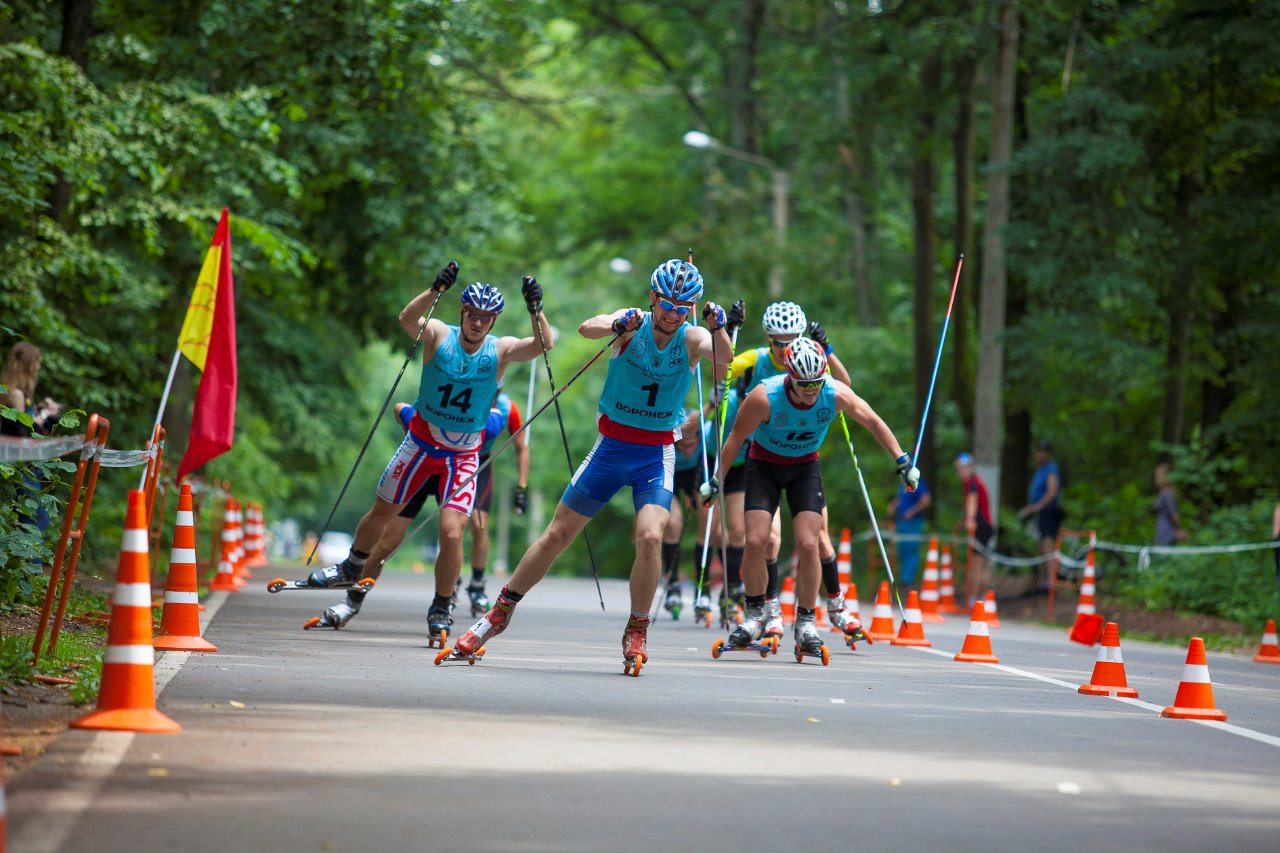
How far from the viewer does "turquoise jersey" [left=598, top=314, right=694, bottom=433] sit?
36.9 feet

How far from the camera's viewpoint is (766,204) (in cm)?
4362

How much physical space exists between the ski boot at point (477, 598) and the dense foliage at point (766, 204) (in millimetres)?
4584

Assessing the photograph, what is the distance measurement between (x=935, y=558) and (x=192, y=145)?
9.10 m

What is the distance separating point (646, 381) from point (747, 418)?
171 cm

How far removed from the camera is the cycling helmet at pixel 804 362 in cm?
1249

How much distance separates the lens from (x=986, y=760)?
8148mm

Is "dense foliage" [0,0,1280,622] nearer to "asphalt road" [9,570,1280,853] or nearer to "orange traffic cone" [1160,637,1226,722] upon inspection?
"asphalt road" [9,570,1280,853]

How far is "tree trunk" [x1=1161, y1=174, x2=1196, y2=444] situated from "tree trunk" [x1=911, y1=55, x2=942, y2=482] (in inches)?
142

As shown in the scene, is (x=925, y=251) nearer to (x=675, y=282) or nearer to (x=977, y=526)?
(x=977, y=526)

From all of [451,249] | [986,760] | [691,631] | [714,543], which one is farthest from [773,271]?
[986,760]

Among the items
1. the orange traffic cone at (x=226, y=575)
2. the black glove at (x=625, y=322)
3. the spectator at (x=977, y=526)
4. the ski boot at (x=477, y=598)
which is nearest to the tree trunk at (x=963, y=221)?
the spectator at (x=977, y=526)

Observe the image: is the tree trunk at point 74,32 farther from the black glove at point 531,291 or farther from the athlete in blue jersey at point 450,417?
the black glove at point 531,291

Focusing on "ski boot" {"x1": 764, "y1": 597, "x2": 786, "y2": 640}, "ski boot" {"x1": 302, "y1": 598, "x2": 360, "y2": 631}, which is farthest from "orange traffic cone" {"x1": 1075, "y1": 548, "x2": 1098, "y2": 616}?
"ski boot" {"x1": 302, "y1": 598, "x2": 360, "y2": 631}

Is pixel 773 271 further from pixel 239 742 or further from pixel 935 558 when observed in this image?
pixel 239 742
